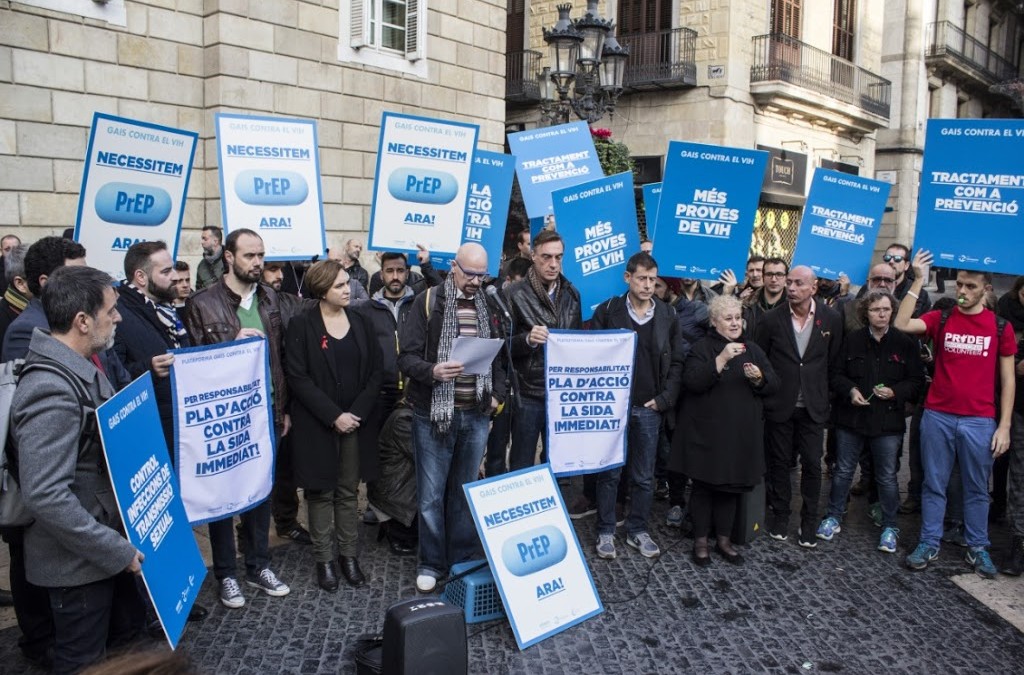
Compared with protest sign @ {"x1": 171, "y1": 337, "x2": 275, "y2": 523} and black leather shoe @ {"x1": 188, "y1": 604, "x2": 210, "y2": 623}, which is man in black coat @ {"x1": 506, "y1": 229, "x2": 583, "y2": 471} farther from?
black leather shoe @ {"x1": 188, "y1": 604, "x2": 210, "y2": 623}

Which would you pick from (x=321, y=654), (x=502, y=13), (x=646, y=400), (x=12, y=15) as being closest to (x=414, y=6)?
(x=502, y=13)

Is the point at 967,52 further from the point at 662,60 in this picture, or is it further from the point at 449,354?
the point at 449,354

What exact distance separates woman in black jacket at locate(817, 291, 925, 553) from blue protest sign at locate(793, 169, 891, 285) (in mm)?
531

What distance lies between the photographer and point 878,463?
6105mm

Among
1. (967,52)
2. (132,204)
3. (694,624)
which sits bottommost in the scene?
(694,624)

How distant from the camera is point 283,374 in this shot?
5125 mm

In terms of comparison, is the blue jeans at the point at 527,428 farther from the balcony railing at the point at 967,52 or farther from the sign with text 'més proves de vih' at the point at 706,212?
the balcony railing at the point at 967,52

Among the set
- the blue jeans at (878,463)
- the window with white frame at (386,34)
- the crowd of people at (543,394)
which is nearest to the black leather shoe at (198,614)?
the crowd of people at (543,394)

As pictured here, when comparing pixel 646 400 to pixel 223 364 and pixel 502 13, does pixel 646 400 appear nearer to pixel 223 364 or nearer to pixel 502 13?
pixel 223 364

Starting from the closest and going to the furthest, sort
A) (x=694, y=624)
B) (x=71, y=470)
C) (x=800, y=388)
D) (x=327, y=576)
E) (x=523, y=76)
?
(x=71, y=470)
(x=694, y=624)
(x=327, y=576)
(x=800, y=388)
(x=523, y=76)

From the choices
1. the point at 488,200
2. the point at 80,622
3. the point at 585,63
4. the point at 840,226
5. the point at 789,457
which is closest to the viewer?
the point at 80,622

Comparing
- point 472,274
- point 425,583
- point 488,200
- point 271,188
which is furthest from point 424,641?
point 488,200

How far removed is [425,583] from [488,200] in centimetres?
325

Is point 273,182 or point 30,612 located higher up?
point 273,182
